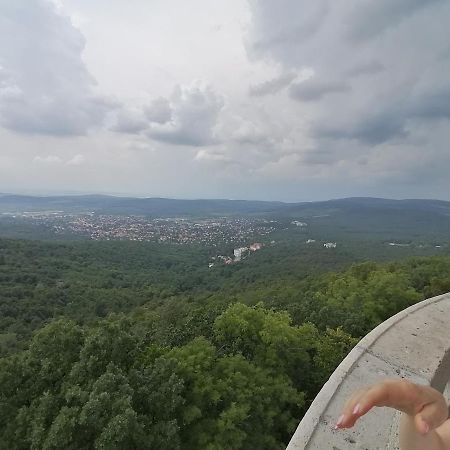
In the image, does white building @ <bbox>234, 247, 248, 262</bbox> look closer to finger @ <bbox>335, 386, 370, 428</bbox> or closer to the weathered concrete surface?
the weathered concrete surface

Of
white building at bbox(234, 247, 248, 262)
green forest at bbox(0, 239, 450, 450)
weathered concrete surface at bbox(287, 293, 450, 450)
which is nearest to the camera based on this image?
weathered concrete surface at bbox(287, 293, 450, 450)

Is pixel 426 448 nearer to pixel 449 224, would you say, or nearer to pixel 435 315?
pixel 435 315

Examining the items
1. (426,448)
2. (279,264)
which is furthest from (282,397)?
(279,264)

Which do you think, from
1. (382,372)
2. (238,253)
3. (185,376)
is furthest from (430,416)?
(238,253)

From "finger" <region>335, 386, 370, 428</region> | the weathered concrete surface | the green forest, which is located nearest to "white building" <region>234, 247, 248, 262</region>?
the green forest

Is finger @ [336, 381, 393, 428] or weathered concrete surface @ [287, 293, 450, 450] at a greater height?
finger @ [336, 381, 393, 428]

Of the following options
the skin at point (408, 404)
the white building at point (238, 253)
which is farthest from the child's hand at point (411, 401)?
the white building at point (238, 253)

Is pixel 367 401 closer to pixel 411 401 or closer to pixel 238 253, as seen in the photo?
pixel 411 401
